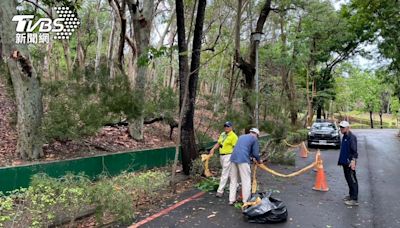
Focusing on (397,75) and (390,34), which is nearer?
(390,34)

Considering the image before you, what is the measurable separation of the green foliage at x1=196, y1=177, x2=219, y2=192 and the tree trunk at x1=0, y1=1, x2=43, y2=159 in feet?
14.3

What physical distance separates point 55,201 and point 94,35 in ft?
96.1

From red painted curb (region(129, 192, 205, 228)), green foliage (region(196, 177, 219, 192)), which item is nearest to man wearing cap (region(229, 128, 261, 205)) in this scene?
red painted curb (region(129, 192, 205, 228))

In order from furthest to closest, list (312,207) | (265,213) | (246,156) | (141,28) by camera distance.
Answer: (141,28), (312,207), (246,156), (265,213)

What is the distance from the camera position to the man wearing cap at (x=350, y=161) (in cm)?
808

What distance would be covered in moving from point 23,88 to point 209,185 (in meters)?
5.38

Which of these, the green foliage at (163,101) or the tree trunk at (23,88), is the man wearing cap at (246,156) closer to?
the tree trunk at (23,88)

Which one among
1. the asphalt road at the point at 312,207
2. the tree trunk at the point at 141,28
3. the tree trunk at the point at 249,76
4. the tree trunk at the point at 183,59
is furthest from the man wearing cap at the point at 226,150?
the tree trunk at the point at 249,76

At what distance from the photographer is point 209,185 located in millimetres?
9453

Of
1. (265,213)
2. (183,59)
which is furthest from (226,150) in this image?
(183,59)

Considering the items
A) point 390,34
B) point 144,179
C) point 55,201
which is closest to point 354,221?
point 144,179

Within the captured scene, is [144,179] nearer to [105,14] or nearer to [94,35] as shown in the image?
[105,14]

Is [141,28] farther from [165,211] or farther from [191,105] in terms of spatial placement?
[165,211]

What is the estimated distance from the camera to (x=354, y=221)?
6711mm
